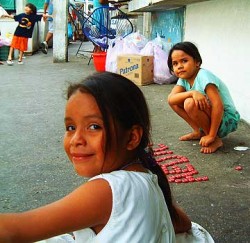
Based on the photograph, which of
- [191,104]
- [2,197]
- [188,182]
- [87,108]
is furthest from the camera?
[191,104]

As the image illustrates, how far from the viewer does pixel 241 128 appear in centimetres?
377

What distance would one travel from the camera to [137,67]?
20.0ft

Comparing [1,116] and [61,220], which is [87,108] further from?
[1,116]

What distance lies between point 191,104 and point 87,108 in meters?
1.97

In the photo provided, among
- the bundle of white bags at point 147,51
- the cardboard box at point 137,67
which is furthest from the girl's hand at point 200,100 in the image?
the bundle of white bags at point 147,51

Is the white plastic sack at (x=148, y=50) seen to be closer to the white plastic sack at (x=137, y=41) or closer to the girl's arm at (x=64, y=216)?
the white plastic sack at (x=137, y=41)

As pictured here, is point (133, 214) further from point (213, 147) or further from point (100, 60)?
point (100, 60)

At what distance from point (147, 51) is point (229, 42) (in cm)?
207

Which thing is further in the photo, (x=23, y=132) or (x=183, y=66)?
(x=23, y=132)

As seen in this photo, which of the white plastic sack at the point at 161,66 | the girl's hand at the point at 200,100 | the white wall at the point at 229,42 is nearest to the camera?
the girl's hand at the point at 200,100

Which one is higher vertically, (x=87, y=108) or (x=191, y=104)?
(x=87, y=108)

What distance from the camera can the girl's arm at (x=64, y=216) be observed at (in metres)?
0.99

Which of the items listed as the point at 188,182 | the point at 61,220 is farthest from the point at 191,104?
the point at 61,220

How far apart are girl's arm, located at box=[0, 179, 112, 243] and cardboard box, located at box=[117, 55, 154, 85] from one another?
505cm
